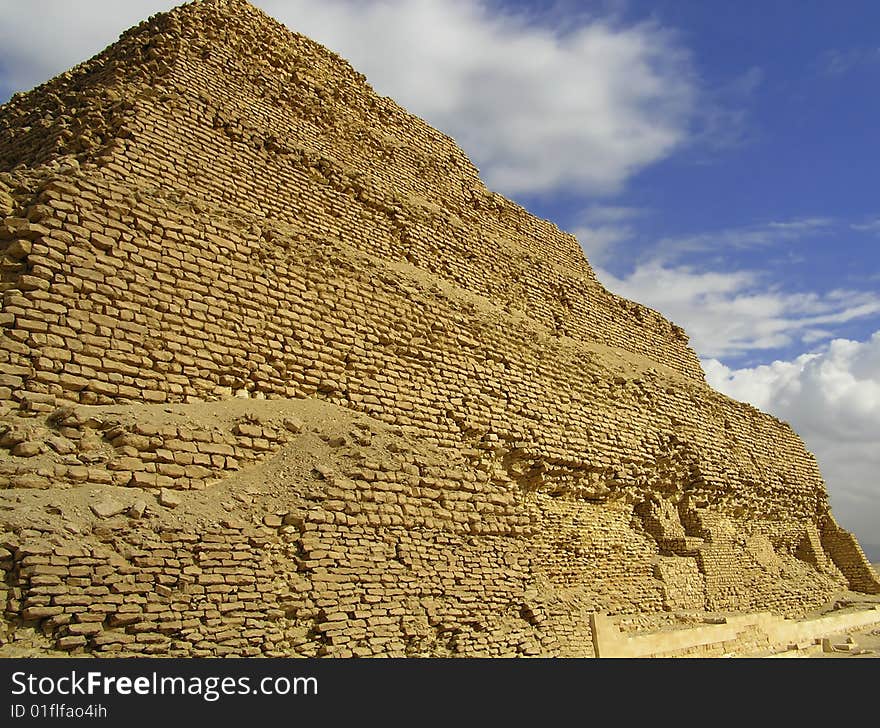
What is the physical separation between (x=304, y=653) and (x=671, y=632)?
22.9ft

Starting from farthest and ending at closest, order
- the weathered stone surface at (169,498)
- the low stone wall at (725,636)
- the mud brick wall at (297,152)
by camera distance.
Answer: the low stone wall at (725,636) < the mud brick wall at (297,152) < the weathered stone surface at (169,498)

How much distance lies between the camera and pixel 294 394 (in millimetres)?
9039

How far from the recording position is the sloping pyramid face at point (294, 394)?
6555 millimetres

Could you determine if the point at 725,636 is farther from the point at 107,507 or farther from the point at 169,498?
the point at 107,507

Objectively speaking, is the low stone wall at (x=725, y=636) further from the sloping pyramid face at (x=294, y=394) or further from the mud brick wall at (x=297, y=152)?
the mud brick wall at (x=297, y=152)

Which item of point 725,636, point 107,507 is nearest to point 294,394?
point 107,507

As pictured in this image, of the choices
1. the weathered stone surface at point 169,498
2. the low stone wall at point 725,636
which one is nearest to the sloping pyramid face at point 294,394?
the weathered stone surface at point 169,498

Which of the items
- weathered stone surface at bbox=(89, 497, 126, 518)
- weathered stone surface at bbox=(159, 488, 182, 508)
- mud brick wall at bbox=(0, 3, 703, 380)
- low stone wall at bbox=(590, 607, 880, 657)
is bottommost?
low stone wall at bbox=(590, 607, 880, 657)

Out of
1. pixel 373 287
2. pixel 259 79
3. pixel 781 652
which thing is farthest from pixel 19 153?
pixel 781 652

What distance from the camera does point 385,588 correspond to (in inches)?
311

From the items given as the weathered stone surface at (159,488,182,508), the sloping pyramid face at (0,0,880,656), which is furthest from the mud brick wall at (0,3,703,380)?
the weathered stone surface at (159,488,182,508)

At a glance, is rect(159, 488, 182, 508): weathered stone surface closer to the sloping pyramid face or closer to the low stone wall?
the sloping pyramid face

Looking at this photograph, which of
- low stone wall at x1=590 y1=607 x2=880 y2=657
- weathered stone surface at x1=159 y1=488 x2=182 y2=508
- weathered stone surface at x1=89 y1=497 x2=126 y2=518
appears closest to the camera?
weathered stone surface at x1=89 y1=497 x2=126 y2=518

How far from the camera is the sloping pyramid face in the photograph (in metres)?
6.55
